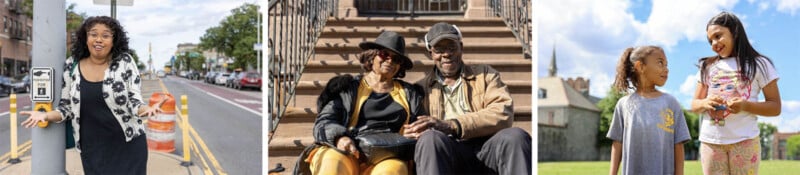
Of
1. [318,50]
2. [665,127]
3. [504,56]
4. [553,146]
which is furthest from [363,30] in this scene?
[553,146]

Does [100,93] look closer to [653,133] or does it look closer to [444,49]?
[444,49]

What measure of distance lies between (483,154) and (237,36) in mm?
2049

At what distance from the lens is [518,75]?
340 cm

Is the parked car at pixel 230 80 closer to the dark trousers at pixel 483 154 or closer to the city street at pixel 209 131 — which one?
the city street at pixel 209 131

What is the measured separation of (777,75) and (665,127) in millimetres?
501

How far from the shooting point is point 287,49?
134 inches

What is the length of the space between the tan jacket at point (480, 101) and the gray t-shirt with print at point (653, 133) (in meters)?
0.51

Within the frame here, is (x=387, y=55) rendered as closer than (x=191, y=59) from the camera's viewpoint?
Yes

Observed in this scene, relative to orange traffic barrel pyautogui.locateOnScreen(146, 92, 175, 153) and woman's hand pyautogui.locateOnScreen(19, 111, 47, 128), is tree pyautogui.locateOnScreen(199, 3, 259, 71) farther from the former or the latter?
woman's hand pyautogui.locateOnScreen(19, 111, 47, 128)

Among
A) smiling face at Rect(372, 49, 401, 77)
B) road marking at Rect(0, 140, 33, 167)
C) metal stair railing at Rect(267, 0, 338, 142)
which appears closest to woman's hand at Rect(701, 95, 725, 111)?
smiling face at Rect(372, 49, 401, 77)

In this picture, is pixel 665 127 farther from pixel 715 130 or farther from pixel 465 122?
pixel 465 122

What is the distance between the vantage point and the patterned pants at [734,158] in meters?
2.90

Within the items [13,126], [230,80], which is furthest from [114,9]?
[230,80]

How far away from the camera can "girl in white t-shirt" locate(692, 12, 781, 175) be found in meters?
2.82
